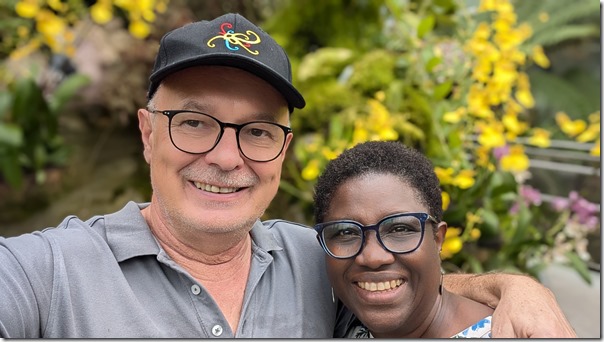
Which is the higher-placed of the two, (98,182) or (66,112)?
(66,112)

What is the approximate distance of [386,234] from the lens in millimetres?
1694

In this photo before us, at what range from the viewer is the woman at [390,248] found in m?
1.69

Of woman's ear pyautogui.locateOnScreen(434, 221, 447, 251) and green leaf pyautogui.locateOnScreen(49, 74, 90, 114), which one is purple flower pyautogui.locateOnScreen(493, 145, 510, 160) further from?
green leaf pyautogui.locateOnScreen(49, 74, 90, 114)

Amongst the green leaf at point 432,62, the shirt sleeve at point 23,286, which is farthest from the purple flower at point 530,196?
the shirt sleeve at point 23,286

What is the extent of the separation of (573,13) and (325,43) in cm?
318

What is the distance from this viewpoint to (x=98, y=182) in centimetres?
512

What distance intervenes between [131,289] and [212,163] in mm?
367

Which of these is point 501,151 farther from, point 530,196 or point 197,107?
point 197,107

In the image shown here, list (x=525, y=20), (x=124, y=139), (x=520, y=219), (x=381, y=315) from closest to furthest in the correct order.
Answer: (x=381, y=315) → (x=520, y=219) → (x=124, y=139) → (x=525, y=20)

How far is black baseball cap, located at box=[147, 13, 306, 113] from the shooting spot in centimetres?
170

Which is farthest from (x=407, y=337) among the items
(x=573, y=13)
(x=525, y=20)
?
(x=573, y=13)

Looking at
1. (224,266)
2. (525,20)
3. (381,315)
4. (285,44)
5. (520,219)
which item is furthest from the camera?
(525,20)

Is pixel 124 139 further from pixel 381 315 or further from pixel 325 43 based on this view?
pixel 381 315

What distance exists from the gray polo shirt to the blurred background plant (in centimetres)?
140
